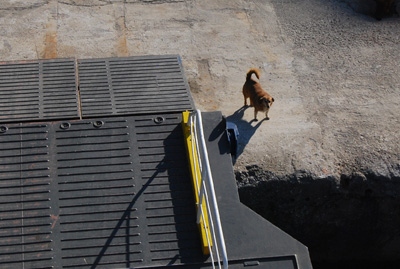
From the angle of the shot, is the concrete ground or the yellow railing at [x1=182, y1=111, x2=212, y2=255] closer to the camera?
the yellow railing at [x1=182, y1=111, x2=212, y2=255]

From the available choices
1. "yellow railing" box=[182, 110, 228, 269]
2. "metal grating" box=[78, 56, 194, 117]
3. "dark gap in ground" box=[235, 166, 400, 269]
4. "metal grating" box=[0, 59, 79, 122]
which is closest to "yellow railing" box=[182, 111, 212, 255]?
"yellow railing" box=[182, 110, 228, 269]

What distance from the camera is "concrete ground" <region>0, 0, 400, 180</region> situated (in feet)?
24.4

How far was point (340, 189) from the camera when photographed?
711 centimetres

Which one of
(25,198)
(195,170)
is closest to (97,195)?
(25,198)

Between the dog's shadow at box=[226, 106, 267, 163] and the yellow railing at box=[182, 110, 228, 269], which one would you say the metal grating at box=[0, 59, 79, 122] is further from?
the dog's shadow at box=[226, 106, 267, 163]

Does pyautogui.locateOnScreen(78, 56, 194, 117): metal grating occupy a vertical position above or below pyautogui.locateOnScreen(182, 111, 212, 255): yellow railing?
above

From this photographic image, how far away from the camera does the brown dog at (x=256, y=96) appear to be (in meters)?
7.46

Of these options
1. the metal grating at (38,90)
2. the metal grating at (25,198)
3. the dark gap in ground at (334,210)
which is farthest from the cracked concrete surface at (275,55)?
the metal grating at (25,198)

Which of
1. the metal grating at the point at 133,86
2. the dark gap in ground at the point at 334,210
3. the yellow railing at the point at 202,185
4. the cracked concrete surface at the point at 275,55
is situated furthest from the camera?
the cracked concrete surface at the point at 275,55

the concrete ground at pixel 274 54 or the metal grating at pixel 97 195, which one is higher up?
the concrete ground at pixel 274 54

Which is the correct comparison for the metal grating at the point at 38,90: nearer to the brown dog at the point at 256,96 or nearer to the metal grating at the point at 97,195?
the metal grating at the point at 97,195

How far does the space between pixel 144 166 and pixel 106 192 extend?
18.0 inches

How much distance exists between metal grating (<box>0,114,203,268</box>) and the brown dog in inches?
83.3

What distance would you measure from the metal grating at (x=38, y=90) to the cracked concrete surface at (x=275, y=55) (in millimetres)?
2419
